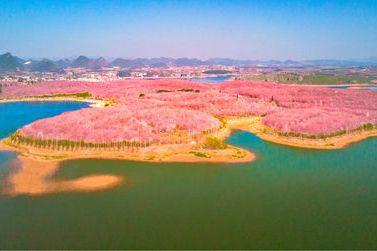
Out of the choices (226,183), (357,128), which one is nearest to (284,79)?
(357,128)

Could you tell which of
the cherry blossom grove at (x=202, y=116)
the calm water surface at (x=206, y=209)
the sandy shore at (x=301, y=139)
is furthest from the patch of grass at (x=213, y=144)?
the sandy shore at (x=301, y=139)

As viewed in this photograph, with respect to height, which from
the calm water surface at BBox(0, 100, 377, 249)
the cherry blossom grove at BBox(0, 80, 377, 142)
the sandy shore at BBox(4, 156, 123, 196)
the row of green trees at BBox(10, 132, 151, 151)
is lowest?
the calm water surface at BBox(0, 100, 377, 249)

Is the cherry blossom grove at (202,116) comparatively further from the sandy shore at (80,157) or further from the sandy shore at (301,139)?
the sandy shore at (80,157)

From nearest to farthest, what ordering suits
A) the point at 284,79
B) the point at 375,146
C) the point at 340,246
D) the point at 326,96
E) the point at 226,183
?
the point at 340,246 < the point at 226,183 < the point at 375,146 < the point at 326,96 < the point at 284,79

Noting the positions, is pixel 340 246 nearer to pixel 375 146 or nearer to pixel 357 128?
pixel 375 146

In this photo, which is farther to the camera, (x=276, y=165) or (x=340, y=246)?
(x=276, y=165)

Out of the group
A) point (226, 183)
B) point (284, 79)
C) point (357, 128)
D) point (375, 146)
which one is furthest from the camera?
point (284, 79)

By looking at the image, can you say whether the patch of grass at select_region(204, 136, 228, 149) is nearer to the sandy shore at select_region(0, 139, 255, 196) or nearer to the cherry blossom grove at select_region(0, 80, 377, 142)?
the sandy shore at select_region(0, 139, 255, 196)

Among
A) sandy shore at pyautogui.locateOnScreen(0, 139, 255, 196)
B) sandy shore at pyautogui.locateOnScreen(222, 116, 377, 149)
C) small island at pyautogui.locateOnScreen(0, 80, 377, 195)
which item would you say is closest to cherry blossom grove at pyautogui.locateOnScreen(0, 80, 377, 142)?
small island at pyautogui.locateOnScreen(0, 80, 377, 195)
